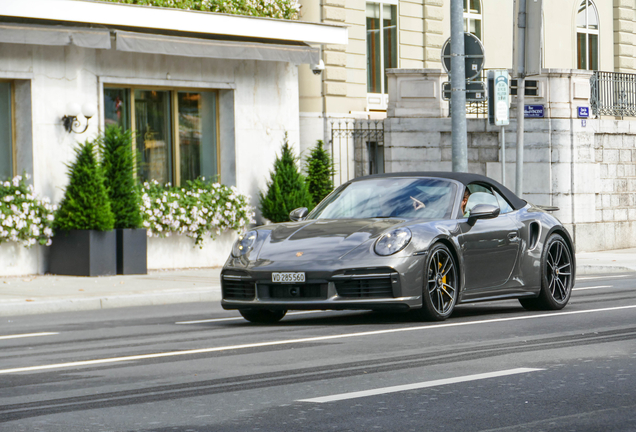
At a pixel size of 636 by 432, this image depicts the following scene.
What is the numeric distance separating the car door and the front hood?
0.68 metres

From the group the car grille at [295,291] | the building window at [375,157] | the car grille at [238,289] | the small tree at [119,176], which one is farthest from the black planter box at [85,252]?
the car grille at [295,291]

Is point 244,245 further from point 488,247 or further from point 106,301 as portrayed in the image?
point 106,301

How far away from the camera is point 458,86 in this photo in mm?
17703

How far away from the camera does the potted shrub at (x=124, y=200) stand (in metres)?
17.6

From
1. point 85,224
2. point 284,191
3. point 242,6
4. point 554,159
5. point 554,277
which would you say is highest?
point 242,6

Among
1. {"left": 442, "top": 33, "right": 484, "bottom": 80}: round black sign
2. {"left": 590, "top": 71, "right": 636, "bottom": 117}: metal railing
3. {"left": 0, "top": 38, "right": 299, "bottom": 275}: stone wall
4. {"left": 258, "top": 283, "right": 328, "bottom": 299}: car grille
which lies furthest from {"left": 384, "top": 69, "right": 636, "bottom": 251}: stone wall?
{"left": 258, "top": 283, "right": 328, "bottom": 299}: car grille

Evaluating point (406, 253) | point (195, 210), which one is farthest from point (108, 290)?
point (406, 253)

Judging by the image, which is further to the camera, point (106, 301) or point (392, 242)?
point (106, 301)

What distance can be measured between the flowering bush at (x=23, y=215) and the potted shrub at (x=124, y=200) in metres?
1.00

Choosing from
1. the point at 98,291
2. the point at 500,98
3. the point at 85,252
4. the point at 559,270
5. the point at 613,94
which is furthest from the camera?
the point at 613,94

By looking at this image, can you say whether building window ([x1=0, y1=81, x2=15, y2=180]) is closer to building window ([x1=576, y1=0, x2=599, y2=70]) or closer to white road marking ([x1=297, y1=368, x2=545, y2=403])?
white road marking ([x1=297, y1=368, x2=545, y2=403])

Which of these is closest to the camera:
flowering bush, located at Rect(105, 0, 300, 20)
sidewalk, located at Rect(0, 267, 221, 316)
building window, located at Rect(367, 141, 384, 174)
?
sidewalk, located at Rect(0, 267, 221, 316)

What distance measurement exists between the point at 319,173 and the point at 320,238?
40.7 ft

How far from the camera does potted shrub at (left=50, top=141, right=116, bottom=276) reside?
17.2 meters
